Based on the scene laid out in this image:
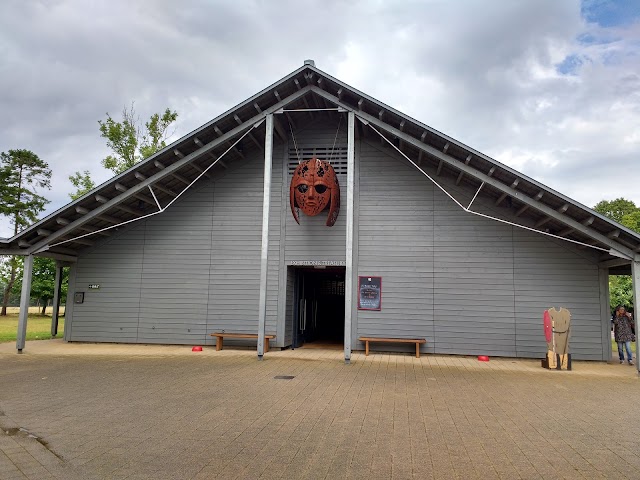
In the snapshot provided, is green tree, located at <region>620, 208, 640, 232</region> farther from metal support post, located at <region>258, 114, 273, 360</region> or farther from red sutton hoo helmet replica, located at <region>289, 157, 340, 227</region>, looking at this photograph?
metal support post, located at <region>258, 114, 273, 360</region>

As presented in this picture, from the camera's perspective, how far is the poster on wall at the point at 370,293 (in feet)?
40.8

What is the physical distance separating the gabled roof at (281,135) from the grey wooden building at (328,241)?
0.05m

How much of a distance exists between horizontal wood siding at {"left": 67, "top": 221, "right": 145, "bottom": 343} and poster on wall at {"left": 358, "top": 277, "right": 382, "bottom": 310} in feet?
21.3

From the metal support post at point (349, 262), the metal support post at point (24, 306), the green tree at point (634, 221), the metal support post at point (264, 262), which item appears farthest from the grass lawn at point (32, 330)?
the green tree at point (634, 221)

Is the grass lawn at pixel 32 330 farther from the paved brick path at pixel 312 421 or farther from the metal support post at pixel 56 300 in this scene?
the paved brick path at pixel 312 421

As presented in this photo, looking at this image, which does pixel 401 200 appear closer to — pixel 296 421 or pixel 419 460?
pixel 296 421

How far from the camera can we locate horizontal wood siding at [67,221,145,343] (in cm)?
1345

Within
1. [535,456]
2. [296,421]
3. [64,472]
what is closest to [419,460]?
[535,456]

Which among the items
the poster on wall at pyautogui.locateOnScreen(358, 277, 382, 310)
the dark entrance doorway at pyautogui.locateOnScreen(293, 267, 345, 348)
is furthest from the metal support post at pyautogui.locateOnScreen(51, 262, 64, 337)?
the poster on wall at pyautogui.locateOnScreen(358, 277, 382, 310)

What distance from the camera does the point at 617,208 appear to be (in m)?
38.4

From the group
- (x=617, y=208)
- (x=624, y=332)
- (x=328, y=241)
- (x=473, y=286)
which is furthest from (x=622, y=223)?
(x=328, y=241)

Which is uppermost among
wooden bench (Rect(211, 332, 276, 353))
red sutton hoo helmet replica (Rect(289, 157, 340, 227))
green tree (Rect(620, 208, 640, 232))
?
green tree (Rect(620, 208, 640, 232))

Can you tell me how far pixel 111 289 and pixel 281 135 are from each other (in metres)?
6.77

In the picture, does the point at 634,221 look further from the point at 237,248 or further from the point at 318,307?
the point at 237,248
